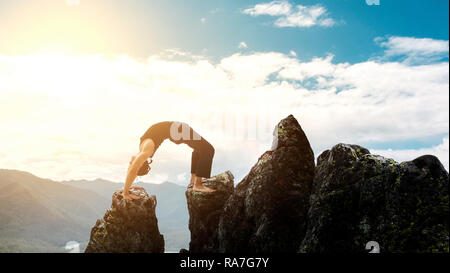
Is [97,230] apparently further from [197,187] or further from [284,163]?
[284,163]

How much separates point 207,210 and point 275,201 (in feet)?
15.2

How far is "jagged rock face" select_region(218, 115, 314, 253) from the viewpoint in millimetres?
13438

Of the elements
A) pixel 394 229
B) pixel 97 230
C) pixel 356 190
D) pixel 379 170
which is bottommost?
pixel 97 230

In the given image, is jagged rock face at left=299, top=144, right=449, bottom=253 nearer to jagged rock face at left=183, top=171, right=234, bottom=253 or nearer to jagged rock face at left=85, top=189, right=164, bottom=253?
jagged rock face at left=183, top=171, right=234, bottom=253

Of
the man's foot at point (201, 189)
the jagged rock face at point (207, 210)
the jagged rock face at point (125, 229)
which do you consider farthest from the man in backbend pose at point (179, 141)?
the jagged rock face at point (207, 210)

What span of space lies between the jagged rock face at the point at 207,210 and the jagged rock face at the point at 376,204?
5372mm

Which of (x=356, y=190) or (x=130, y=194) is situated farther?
(x=130, y=194)

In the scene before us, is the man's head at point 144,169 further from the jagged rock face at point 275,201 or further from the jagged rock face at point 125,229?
the jagged rock face at point 275,201

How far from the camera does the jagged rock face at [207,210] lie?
1686cm
